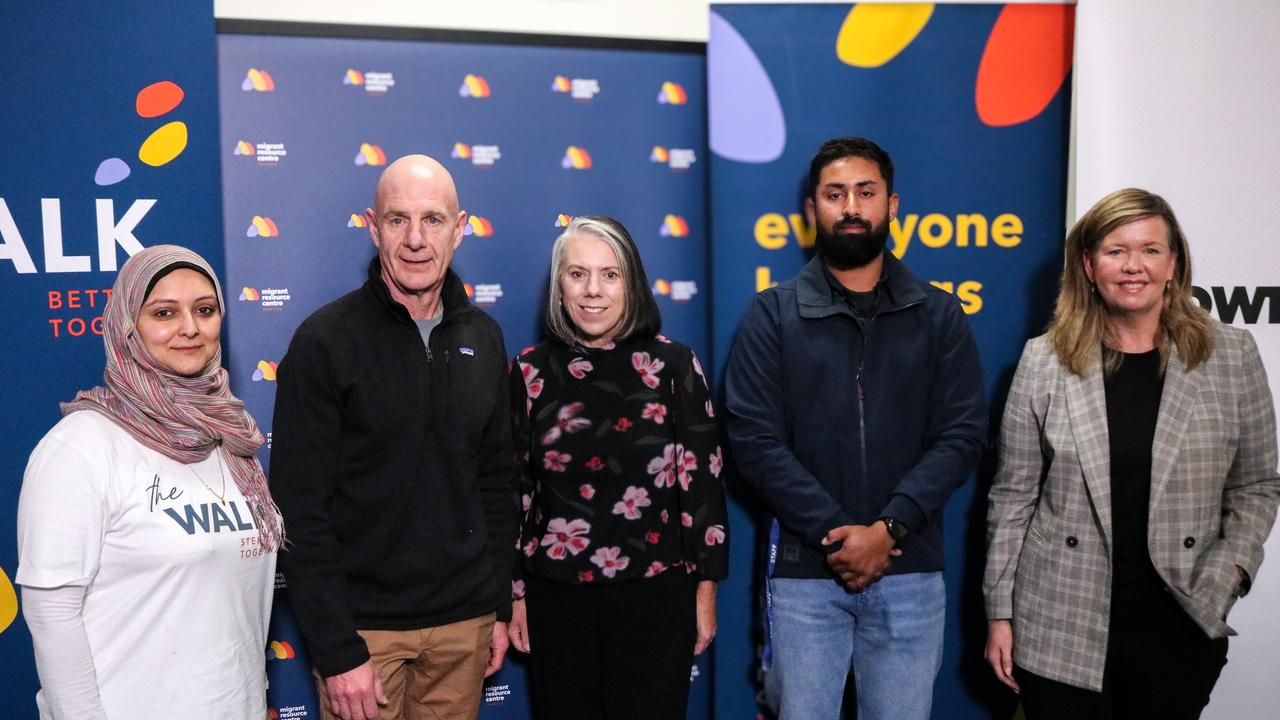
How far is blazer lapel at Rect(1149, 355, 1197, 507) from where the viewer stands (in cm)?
207

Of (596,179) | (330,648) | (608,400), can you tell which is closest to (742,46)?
(596,179)

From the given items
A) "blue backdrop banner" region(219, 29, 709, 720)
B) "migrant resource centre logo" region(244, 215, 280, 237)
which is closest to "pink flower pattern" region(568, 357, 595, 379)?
"blue backdrop banner" region(219, 29, 709, 720)

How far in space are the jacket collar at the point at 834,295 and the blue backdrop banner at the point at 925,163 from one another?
0.46 metres

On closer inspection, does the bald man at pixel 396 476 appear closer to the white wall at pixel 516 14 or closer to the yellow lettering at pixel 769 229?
the white wall at pixel 516 14

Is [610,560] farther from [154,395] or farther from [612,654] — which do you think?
[154,395]

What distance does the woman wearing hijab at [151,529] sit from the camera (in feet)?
5.22

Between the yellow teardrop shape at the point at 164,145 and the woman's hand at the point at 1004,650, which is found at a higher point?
the yellow teardrop shape at the point at 164,145

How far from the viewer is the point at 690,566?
2.34 m

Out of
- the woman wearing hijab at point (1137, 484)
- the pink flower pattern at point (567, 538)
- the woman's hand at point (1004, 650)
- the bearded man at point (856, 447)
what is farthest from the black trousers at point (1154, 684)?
the pink flower pattern at point (567, 538)

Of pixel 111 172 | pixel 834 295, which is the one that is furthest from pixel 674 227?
pixel 111 172

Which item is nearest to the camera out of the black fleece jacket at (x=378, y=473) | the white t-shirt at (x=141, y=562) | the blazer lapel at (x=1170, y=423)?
the white t-shirt at (x=141, y=562)

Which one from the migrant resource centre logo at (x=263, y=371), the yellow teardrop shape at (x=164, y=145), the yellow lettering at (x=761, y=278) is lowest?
the migrant resource centre logo at (x=263, y=371)

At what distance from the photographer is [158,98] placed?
94.3 inches

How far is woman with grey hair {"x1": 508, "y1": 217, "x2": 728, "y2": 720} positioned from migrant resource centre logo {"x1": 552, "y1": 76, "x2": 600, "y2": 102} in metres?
0.73
